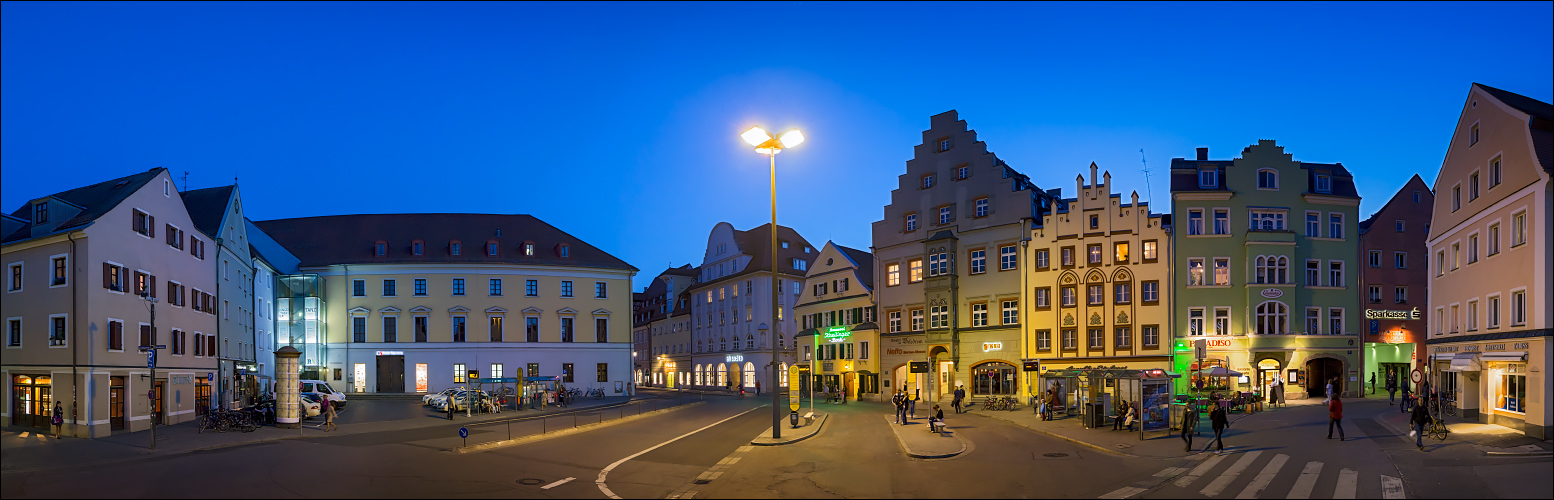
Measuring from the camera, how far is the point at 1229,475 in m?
21.3

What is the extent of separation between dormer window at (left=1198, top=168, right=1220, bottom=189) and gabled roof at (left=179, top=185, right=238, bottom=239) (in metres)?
53.4

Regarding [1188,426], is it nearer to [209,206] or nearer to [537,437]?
[537,437]

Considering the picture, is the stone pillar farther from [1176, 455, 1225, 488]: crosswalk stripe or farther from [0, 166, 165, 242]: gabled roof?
[1176, 455, 1225, 488]: crosswalk stripe

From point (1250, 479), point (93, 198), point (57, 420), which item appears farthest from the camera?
point (93, 198)

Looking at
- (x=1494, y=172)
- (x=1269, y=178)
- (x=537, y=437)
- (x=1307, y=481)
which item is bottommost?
(x=537, y=437)

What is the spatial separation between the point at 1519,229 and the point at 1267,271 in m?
23.5

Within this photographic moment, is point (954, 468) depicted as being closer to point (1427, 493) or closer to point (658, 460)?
point (658, 460)

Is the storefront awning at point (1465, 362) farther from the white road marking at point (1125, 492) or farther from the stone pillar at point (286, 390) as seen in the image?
the stone pillar at point (286, 390)

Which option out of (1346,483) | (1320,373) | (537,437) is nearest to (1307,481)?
(1346,483)

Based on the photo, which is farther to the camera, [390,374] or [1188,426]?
[390,374]

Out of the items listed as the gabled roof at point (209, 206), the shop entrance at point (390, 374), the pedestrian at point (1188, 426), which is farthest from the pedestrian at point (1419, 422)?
the shop entrance at point (390, 374)

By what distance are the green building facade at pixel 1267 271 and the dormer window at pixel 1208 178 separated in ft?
0.19

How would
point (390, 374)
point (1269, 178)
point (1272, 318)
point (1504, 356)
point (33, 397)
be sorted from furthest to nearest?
point (390, 374) < point (1269, 178) < point (1272, 318) < point (33, 397) < point (1504, 356)

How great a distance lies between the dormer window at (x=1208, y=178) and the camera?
170ft
